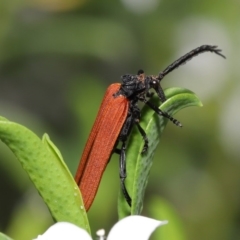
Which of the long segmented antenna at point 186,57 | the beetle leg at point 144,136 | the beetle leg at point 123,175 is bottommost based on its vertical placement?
the beetle leg at point 123,175

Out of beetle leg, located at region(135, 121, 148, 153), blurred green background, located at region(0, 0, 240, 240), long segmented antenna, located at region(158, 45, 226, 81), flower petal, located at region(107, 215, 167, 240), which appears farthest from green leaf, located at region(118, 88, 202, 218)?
blurred green background, located at region(0, 0, 240, 240)

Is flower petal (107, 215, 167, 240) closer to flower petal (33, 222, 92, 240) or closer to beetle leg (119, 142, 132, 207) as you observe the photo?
flower petal (33, 222, 92, 240)

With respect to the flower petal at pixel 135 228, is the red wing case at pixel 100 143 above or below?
above

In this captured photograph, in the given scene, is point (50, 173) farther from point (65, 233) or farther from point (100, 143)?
point (100, 143)

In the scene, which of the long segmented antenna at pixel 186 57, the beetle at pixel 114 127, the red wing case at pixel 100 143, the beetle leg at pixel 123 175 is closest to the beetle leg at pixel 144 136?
the beetle at pixel 114 127

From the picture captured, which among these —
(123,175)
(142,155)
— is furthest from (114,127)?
(142,155)

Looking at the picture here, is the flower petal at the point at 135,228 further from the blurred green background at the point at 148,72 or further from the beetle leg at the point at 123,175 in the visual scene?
the blurred green background at the point at 148,72

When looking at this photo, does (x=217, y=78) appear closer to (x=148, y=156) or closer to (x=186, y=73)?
(x=186, y=73)
